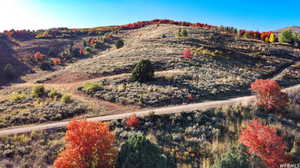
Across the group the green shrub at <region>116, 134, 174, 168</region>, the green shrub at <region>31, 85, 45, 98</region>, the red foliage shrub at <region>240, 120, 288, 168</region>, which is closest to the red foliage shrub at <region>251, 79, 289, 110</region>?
the red foliage shrub at <region>240, 120, 288, 168</region>

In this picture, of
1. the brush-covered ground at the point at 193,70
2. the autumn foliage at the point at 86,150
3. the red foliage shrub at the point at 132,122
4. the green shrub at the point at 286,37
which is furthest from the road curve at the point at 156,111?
the green shrub at the point at 286,37

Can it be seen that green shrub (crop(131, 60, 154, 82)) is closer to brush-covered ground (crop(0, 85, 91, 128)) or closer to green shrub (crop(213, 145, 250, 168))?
brush-covered ground (crop(0, 85, 91, 128))

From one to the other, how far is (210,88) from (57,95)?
24.7m

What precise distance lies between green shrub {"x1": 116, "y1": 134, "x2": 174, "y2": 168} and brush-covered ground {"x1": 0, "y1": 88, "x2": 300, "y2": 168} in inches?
146

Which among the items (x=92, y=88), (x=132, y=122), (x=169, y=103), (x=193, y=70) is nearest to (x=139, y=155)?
(x=132, y=122)

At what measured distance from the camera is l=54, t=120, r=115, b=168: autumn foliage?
494 inches

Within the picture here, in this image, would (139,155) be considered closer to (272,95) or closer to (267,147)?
(267,147)

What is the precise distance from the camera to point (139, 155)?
12.5 metres

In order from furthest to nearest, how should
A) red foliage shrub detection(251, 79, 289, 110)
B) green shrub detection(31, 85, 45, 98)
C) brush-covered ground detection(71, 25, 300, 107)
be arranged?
green shrub detection(31, 85, 45, 98), brush-covered ground detection(71, 25, 300, 107), red foliage shrub detection(251, 79, 289, 110)

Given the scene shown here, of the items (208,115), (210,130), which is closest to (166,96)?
(208,115)

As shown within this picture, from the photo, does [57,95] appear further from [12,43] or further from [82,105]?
[12,43]

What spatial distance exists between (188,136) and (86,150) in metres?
10.8

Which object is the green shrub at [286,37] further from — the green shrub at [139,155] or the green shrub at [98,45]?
the green shrub at [139,155]

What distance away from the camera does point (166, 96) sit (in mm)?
26469
